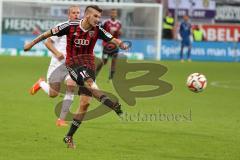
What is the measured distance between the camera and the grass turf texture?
1174cm

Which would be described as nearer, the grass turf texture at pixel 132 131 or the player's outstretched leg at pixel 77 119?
the grass turf texture at pixel 132 131

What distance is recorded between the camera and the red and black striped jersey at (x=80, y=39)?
40.8 ft

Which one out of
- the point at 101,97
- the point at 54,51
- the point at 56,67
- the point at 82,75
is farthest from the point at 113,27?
the point at 101,97

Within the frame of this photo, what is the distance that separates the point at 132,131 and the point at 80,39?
107 inches

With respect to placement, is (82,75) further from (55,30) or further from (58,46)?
(58,46)

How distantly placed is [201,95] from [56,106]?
600 centimetres

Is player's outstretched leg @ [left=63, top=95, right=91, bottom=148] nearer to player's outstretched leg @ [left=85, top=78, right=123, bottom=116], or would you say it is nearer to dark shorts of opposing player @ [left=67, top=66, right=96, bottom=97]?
dark shorts of opposing player @ [left=67, top=66, right=96, bottom=97]

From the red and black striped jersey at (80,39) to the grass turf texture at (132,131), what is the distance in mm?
1373

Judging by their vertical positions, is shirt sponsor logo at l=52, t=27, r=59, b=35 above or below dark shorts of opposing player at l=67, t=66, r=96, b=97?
above

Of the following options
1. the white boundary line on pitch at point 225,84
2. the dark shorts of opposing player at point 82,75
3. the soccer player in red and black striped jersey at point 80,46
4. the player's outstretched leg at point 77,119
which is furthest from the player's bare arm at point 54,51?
the white boundary line on pitch at point 225,84

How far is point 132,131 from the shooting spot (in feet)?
47.4

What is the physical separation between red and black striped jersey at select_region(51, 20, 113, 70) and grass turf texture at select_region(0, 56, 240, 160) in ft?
4.50

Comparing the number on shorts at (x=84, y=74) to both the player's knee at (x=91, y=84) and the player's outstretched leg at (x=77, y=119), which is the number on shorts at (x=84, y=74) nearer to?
the player's knee at (x=91, y=84)

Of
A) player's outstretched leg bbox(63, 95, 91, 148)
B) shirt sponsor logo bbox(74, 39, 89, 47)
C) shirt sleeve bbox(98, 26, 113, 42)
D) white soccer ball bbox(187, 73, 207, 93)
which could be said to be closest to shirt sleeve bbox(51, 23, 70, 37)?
shirt sponsor logo bbox(74, 39, 89, 47)
